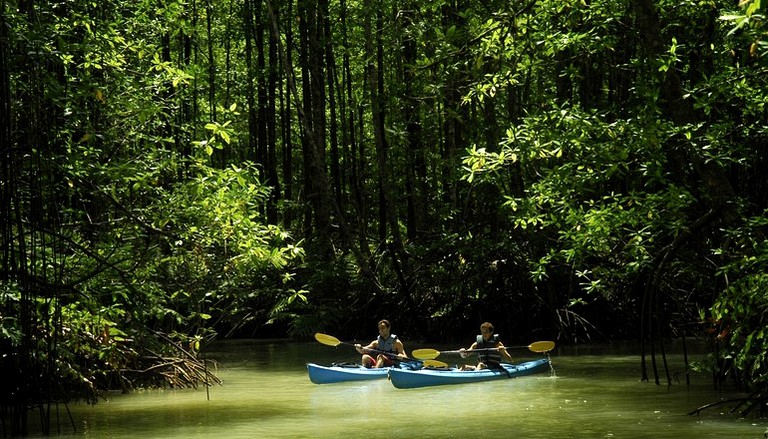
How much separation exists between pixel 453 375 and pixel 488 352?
990mm

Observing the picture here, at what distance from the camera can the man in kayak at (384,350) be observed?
15375 mm

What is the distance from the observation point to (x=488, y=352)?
49.3ft

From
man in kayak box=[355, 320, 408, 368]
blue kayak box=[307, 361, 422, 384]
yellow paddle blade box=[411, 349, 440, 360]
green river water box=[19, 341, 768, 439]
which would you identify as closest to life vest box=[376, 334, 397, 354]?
man in kayak box=[355, 320, 408, 368]

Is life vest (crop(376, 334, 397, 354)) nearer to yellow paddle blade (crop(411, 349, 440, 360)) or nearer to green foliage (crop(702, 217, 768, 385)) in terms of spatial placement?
yellow paddle blade (crop(411, 349, 440, 360))

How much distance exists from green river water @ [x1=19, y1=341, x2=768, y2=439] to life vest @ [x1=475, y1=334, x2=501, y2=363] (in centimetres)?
46

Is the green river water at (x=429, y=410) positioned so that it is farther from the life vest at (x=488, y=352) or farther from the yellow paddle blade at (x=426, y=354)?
the yellow paddle blade at (x=426, y=354)

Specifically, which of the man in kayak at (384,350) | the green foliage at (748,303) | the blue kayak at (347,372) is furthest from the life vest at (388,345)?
the green foliage at (748,303)

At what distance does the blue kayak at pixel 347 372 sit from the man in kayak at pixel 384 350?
0.72ft

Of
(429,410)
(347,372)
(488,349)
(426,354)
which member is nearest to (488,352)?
(488,349)

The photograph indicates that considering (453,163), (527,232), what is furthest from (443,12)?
(527,232)

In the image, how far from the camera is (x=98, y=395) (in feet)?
40.4

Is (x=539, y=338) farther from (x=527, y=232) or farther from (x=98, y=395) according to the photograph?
(x=98, y=395)

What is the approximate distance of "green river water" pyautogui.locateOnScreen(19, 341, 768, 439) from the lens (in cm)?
980

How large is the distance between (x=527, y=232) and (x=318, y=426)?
9018 millimetres
